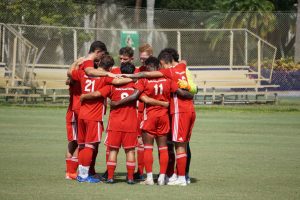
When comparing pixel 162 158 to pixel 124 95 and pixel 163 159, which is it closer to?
pixel 163 159

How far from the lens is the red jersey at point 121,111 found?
12.2 meters

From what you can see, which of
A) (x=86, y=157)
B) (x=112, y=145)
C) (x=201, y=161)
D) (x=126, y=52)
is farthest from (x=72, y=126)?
(x=201, y=161)

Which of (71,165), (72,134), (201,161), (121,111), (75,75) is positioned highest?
(75,75)

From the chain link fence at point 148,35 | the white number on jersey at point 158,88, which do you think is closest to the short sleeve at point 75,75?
the white number on jersey at point 158,88

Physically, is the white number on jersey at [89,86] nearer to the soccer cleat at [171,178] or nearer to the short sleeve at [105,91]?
the short sleeve at [105,91]

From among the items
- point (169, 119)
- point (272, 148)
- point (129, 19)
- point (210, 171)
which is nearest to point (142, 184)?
point (169, 119)

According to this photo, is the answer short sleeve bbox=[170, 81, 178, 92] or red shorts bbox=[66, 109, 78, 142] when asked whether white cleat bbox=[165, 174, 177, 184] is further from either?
red shorts bbox=[66, 109, 78, 142]

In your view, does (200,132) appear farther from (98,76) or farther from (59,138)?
(98,76)

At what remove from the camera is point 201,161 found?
1547cm

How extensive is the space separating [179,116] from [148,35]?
22044 mm

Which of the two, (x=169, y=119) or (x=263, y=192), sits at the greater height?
(x=169, y=119)

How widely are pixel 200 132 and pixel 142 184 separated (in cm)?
940

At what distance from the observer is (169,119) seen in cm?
1244

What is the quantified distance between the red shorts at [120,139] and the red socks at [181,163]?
636mm
